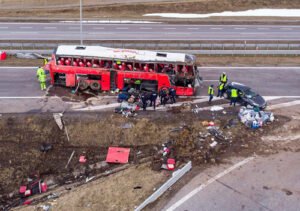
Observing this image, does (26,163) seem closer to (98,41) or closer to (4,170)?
(4,170)

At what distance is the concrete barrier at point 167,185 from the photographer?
42.0 ft

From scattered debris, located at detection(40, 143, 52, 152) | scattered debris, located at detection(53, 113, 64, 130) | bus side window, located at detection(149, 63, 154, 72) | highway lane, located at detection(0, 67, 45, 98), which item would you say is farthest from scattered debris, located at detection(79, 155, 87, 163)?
bus side window, located at detection(149, 63, 154, 72)

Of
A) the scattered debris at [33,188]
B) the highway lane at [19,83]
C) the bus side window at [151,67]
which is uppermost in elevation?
the bus side window at [151,67]

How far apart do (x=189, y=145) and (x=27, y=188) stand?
7700 millimetres

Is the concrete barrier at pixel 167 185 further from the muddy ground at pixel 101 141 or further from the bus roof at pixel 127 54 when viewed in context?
the bus roof at pixel 127 54

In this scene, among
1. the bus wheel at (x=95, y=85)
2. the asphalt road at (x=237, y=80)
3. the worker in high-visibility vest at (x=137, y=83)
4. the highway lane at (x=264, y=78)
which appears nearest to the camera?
the worker in high-visibility vest at (x=137, y=83)

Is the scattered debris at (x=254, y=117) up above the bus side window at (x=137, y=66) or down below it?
below

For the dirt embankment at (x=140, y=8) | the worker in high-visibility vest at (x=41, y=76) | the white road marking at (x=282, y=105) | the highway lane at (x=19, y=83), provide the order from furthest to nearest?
the dirt embankment at (x=140, y=8) → the highway lane at (x=19, y=83) → the worker in high-visibility vest at (x=41, y=76) → the white road marking at (x=282, y=105)

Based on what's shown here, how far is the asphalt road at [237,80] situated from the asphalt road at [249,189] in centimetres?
819

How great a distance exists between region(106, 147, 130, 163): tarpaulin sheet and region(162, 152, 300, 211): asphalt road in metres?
3.56

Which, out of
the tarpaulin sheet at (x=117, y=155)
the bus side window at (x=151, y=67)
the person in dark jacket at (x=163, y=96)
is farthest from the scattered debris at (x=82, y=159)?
the bus side window at (x=151, y=67)

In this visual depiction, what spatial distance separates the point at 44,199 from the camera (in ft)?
45.4

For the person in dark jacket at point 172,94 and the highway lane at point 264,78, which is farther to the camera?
the highway lane at point 264,78

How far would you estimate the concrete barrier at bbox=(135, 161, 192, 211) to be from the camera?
504 inches
